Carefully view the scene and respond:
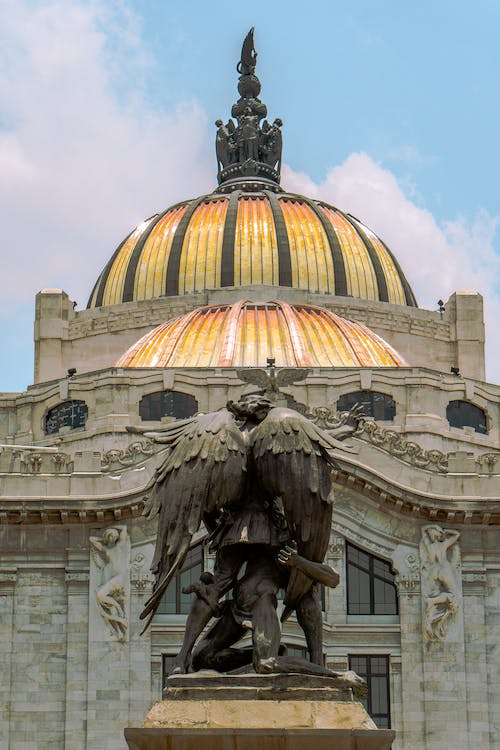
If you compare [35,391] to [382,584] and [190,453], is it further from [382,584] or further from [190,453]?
[190,453]

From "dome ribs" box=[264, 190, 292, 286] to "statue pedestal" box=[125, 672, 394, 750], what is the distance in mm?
64672

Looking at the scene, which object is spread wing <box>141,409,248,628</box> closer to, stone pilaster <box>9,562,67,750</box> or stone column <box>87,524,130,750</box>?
stone column <box>87,524,130,750</box>

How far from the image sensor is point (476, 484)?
57.8 metres

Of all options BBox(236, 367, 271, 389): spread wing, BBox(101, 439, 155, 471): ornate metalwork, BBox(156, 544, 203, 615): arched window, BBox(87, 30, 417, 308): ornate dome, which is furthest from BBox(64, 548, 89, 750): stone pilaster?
BBox(236, 367, 271, 389): spread wing

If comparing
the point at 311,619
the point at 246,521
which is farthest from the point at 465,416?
the point at 246,521

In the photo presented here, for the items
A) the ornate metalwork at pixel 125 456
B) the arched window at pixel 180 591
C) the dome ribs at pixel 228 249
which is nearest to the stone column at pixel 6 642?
the ornate metalwork at pixel 125 456

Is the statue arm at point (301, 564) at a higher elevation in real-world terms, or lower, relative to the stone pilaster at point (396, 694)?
higher

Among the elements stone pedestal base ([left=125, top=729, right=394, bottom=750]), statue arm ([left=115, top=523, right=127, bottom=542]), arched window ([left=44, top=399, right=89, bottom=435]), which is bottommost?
stone pedestal base ([left=125, top=729, right=394, bottom=750])

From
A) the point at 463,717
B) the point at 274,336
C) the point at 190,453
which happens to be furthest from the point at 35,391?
the point at 190,453

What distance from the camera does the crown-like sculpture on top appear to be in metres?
95.9

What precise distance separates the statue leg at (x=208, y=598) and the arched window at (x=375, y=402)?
47.5m

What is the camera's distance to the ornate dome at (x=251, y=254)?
83062 mm

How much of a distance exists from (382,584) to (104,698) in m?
9.09

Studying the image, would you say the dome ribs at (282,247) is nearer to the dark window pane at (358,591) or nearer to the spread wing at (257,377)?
the dark window pane at (358,591)
